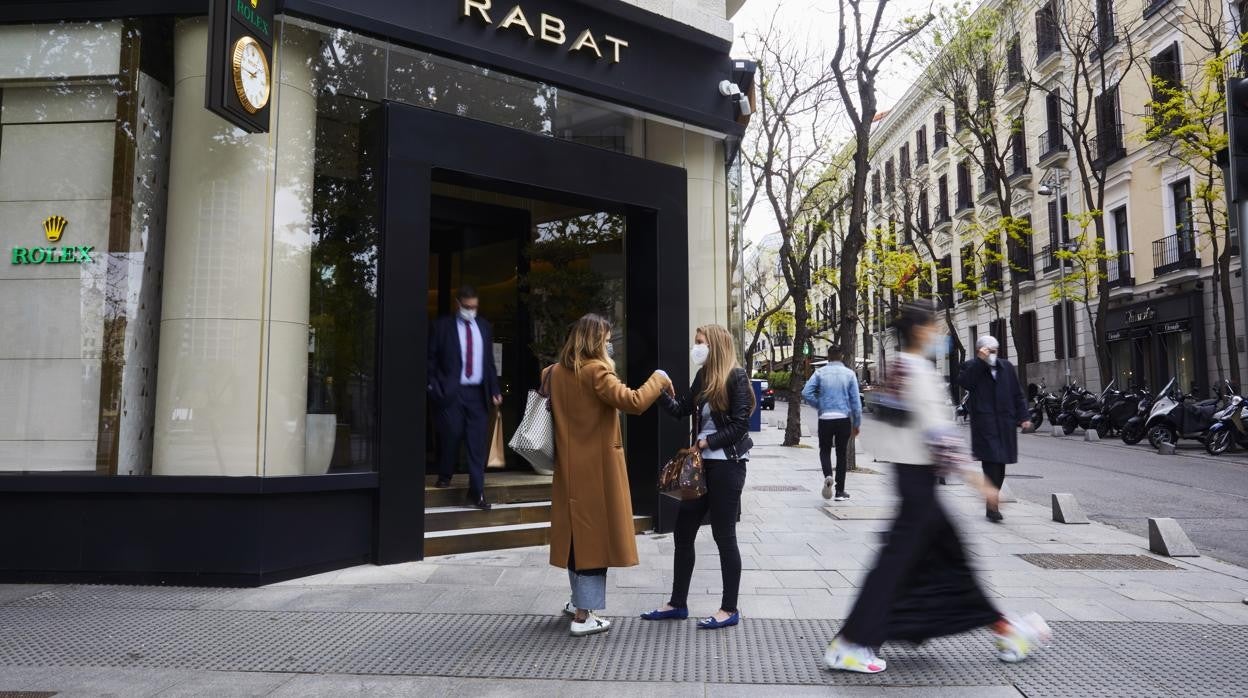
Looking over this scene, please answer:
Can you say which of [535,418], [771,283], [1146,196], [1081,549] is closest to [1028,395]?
[1146,196]

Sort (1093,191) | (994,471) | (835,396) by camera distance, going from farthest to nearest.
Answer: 1. (1093,191)
2. (835,396)
3. (994,471)

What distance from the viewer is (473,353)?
7.45m

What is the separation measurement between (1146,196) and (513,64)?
25776 mm

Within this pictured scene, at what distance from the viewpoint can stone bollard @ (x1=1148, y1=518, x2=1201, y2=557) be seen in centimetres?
676

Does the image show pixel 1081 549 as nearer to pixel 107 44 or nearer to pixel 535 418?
pixel 535 418

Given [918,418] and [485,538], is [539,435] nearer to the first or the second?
[918,418]

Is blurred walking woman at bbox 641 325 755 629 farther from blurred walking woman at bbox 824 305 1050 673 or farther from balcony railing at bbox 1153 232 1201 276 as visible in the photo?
balcony railing at bbox 1153 232 1201 276

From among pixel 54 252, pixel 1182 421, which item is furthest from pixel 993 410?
pixel 1182 421

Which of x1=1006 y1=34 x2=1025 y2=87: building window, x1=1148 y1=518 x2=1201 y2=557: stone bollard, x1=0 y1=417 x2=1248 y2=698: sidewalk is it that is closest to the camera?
x1=0 y1=417 x2=1248 y2=698: sidewalk

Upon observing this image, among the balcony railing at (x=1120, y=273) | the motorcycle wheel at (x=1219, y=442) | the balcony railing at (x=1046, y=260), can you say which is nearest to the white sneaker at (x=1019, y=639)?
the motorcycle wheel at (x=1219, y=442)

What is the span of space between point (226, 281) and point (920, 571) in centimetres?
497

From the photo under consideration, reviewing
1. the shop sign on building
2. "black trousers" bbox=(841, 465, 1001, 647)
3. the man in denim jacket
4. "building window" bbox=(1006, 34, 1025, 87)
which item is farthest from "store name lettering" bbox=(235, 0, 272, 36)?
"building window" bbox=(1006, 34, 1025, 87)

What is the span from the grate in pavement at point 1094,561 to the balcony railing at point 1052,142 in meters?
27.3

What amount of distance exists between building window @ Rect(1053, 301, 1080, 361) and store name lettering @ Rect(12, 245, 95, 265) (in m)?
31.0
